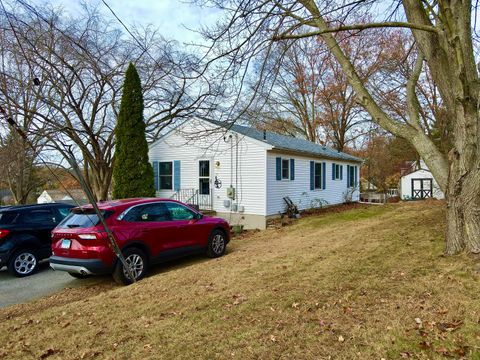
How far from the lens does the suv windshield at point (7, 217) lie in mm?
7349

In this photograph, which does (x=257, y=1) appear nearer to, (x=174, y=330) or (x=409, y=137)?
(x=409, y=137)

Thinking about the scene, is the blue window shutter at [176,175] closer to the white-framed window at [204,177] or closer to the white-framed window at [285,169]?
the white-framed window at [204,177]

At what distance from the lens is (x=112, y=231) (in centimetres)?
602

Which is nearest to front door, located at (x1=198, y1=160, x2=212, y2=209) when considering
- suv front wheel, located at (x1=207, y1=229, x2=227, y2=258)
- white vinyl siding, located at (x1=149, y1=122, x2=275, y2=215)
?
white vinyl siding, located at (x1=149, y1=122, x2=275, y2=215)

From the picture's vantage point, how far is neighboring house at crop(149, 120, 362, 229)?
1341 cm

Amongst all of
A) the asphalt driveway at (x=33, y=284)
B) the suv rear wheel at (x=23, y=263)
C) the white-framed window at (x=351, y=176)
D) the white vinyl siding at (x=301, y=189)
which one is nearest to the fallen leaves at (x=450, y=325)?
the asphalt driveway at (x=33, y=284)

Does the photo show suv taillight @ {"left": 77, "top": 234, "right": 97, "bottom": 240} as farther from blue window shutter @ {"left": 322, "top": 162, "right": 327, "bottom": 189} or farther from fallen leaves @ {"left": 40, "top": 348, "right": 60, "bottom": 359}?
blue window shutter @ {"left": 322, "top": 162, "right": 327, "bottom": 189}

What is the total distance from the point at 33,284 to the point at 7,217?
169 cm

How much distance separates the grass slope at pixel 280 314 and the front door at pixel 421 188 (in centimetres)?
3018

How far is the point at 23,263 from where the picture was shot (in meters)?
7.46

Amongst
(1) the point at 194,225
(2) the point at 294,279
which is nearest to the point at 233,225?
(1) the point at 194,225

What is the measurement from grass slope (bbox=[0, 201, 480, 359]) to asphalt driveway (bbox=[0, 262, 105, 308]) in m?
0.65

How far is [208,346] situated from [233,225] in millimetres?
10686

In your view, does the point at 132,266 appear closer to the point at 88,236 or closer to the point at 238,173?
the point at 88,236
